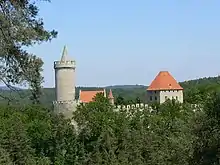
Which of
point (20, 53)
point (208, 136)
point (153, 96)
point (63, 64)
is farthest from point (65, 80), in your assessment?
point (20, 53)

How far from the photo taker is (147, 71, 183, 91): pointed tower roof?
78.5m

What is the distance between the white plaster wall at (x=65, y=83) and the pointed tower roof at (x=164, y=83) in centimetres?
2182

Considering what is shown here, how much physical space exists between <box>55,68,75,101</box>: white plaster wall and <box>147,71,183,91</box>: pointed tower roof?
21.8 metres

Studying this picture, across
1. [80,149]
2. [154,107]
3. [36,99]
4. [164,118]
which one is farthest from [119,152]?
[36,99]

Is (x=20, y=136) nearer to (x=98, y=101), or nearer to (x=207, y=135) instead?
(x=98, y=101)

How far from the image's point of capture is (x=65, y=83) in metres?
59.9

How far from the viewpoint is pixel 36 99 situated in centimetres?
1117

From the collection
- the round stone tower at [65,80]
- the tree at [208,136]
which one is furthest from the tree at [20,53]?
the round stone tower at [65,80]

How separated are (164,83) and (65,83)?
905 inches

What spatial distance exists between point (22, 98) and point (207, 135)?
1016cm

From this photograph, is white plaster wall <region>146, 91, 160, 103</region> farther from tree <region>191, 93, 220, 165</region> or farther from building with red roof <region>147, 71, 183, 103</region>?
tree <region>191, 93, 220, 165</region>

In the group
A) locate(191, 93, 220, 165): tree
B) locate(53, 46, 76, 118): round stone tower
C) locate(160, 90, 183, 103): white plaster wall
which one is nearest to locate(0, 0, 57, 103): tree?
locate(191, 93, 220, 165): tree

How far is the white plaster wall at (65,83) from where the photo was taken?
59656 millimetres

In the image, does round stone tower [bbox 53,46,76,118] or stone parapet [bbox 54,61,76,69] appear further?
Result: stone parapet [bbox 54,61,76,69]
